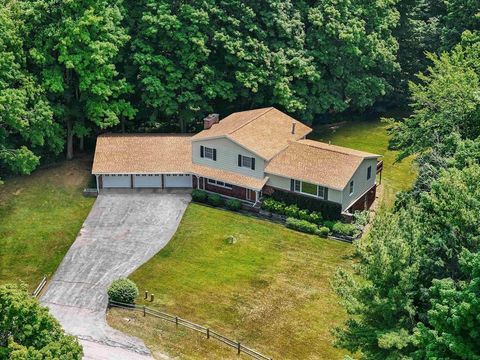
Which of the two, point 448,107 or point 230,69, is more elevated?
point 230,69

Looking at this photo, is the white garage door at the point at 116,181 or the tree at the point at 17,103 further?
the white garage door at the point at 116,181

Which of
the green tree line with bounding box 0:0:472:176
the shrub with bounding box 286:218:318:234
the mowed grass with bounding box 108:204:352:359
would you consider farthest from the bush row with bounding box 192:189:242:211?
the green tree line with bounding box 0:0:472:176

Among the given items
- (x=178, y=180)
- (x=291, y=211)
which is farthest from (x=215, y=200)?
(x=291, y=211)

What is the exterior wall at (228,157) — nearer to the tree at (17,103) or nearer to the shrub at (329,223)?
the shrub at (329,223)

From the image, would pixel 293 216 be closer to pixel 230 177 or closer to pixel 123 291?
pixel 230 177

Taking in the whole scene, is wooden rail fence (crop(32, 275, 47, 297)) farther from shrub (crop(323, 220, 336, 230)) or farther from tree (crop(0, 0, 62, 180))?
shrub (crop(323, 220, 336, 230))

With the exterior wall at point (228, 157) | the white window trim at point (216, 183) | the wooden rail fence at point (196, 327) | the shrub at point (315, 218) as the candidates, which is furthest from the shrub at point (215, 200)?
the wooden rail fence at point (196, 327)
